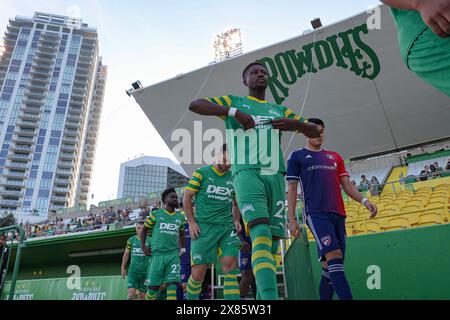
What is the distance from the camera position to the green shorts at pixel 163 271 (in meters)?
5.35

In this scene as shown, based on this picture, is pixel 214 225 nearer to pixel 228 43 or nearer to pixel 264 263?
pixel 264 263

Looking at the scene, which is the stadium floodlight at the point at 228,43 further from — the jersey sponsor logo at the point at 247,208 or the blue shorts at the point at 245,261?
the jersey sponsor logo at the point at 247,208

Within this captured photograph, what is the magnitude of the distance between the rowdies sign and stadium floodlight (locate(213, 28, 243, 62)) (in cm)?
1702

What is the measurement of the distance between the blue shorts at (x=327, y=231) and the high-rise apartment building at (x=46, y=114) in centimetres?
9095

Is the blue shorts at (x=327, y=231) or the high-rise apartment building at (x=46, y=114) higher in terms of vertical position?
the high-rise apartment building at (x=46, y=114)

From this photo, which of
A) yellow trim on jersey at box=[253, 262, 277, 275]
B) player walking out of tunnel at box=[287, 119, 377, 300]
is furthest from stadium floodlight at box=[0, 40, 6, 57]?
yellow trim on jersey at box=[253, 262, 277, 275]

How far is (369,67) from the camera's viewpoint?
54.2ft

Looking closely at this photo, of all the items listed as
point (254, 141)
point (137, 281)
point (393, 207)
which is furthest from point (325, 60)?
point (254, 141)

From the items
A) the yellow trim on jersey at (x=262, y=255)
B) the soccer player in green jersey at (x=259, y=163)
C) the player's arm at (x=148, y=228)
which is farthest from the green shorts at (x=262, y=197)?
the player's arm at (x=148, y=228)

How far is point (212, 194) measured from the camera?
4367 mm

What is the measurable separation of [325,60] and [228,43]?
1903 cm

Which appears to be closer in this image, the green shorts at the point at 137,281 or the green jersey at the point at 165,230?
the green jersey at the point at 165,230

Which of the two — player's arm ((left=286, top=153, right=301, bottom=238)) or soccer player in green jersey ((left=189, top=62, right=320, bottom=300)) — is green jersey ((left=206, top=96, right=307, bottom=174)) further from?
player's arm ((left=286, top=153, right=301, bottom=238))

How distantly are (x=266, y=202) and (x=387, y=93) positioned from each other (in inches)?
659
